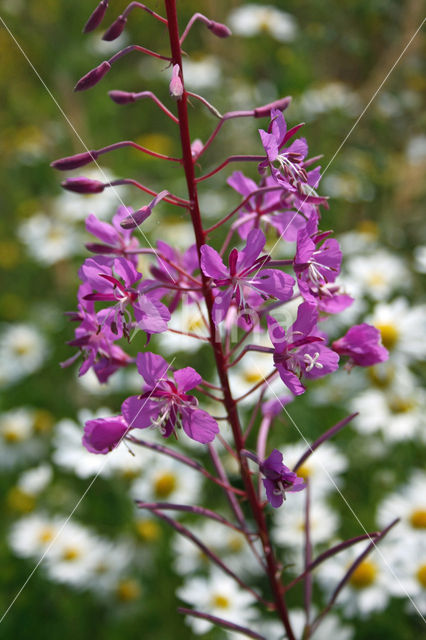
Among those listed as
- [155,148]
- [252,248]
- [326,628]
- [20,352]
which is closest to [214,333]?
[252,248]

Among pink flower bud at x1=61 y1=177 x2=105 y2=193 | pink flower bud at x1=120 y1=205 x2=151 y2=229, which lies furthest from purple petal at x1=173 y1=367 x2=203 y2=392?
pink flower bud at x1=61 y1=177 x2=105 y2=193

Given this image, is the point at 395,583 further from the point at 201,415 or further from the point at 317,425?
the point at 201,415

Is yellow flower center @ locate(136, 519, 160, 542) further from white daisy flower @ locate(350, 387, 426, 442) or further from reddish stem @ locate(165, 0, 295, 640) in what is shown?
reddish stem @ locate(165, 0, 295, 640)

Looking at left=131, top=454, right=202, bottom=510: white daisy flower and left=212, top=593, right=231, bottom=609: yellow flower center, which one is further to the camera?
left=131, top=454, right=202, bottom=510: white daisy flower

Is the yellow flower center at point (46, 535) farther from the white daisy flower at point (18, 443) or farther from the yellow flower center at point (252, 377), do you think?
the yellow flower center at point (252, 377)

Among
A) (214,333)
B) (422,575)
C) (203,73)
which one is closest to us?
(214,333)

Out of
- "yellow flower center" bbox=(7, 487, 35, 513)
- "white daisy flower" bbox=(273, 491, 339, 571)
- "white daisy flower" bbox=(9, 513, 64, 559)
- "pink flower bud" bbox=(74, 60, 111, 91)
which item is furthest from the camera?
"yellow flower center" bbox=(7, 487, 35, 513)

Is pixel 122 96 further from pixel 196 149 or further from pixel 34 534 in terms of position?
pixel 34 534

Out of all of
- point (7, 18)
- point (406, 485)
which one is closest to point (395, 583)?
point (406, 485)
